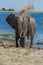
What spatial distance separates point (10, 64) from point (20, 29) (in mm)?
5290

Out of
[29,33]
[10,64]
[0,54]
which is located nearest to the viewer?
[10,64]

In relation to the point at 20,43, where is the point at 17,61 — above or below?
above

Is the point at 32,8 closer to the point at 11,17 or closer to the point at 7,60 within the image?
the point at 11,17

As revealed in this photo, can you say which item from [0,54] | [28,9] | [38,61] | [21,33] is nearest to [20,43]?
[21,33]

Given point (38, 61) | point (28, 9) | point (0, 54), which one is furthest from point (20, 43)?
point (38, 61)

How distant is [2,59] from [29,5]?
691 centimetres

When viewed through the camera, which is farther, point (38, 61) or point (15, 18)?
point (15, 18)

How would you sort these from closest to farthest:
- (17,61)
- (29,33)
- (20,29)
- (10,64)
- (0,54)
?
(10,64) → (17,61) → (0,54) → (20,29) → (29,33)

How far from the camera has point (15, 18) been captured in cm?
1392

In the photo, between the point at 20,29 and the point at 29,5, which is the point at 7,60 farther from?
the point at 29,5

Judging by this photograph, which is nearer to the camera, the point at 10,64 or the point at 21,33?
the point at 10,64

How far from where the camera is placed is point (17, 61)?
9086mm

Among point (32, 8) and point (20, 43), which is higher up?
point (32, 8)

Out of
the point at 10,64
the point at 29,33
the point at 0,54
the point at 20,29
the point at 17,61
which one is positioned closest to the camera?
the point at 10,64
